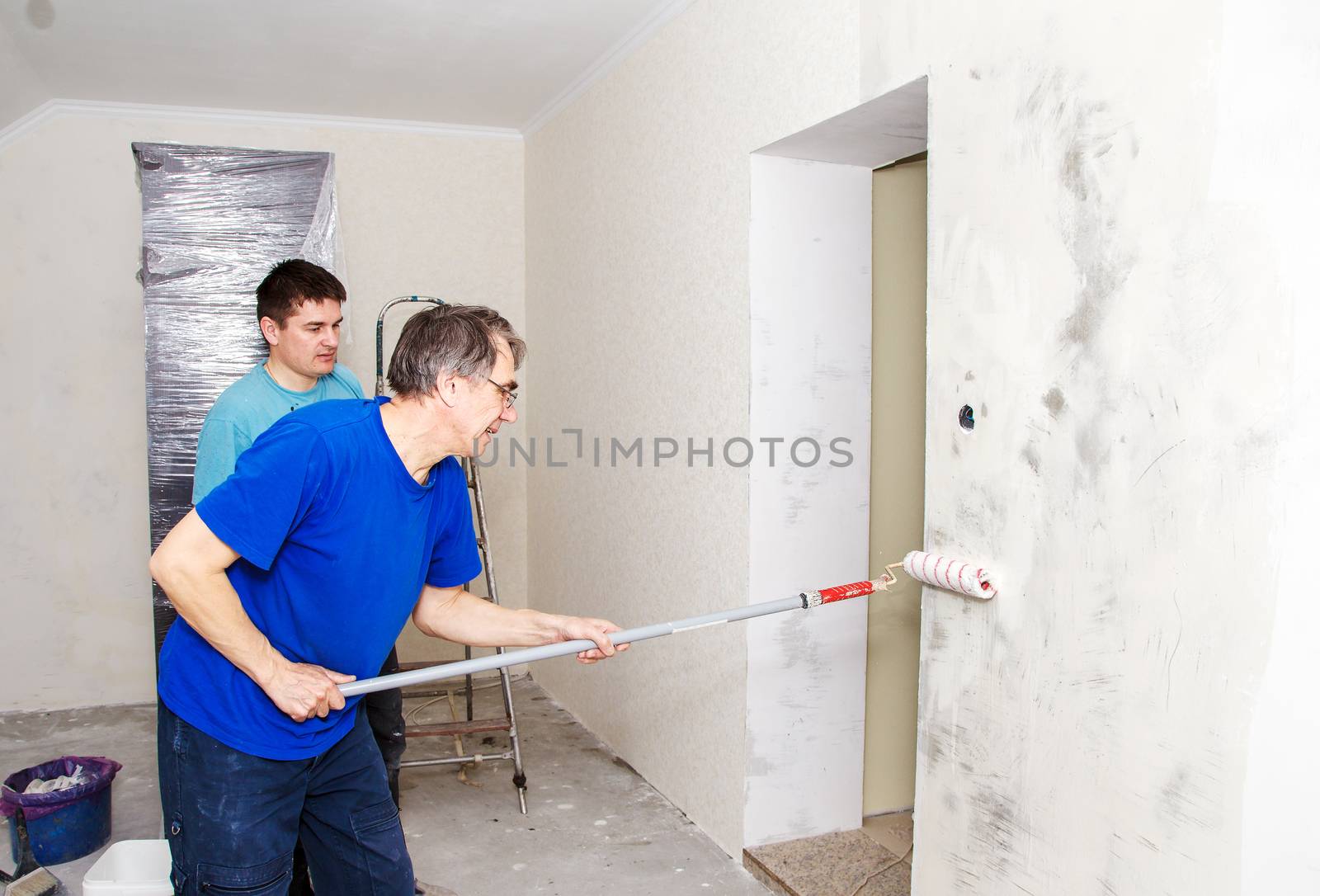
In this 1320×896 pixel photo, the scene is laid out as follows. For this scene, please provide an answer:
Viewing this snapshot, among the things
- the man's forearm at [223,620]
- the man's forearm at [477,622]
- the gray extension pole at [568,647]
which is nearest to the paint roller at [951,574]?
the gray extension pole at [568,647]

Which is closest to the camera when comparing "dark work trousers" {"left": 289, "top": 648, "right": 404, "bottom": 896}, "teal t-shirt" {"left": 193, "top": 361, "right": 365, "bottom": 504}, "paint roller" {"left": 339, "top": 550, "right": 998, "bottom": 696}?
"paint roller" {"left": 339, "top": 550, "right": 998, "bottom": 696}

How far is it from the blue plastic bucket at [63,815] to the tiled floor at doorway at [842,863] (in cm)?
176

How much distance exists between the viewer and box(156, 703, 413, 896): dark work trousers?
1480 mm

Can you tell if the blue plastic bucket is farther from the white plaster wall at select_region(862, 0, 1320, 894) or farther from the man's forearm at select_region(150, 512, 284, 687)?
the white plaster wall at select_region(862, 0, 1320, 894)

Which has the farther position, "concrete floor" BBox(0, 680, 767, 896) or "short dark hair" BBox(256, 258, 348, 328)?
"concrete floor" BBox(0, 680, 767, 896)

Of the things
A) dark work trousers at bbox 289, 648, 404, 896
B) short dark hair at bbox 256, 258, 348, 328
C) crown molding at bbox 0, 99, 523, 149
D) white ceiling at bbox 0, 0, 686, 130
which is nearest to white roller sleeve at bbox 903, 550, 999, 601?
dark work trousers at bbox 289, 648, 404, 896

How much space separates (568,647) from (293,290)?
128 cm

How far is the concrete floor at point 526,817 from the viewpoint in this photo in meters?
2.60

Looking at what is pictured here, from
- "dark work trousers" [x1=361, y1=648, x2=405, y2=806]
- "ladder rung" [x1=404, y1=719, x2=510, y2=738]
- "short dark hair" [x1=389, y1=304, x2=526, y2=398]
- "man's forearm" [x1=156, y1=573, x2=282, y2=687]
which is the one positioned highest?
"short dark hair" [x1=389, y1=304, x2=526, y2=398]

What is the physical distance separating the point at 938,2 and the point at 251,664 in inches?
62.3

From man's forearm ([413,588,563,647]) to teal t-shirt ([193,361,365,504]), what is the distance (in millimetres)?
650

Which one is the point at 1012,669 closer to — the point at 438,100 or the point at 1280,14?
the point at 1280,14

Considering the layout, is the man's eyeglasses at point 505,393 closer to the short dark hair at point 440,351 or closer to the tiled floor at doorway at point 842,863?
the short dark hair at point 440,351

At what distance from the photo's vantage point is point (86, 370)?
3.97 metres
